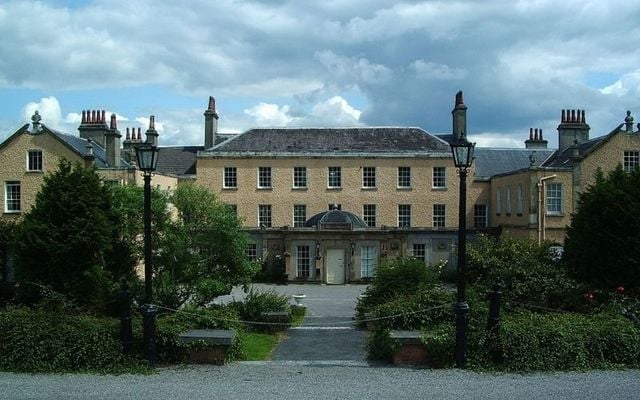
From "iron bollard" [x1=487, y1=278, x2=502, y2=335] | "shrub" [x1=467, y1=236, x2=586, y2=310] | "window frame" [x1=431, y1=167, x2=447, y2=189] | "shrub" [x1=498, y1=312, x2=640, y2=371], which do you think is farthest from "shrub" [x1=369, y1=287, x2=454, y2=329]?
"window frame" [x1=431, y1=167, x2=447, y2=189]

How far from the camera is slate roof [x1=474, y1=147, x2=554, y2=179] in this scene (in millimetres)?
43062

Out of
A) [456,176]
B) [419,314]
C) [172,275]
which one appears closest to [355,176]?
[456,176]

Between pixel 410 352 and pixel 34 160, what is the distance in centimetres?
2873

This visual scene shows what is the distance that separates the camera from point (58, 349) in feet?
35.3

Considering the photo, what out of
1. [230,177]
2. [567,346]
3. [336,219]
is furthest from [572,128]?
[567,346]

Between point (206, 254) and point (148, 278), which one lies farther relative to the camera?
point (206, 254)

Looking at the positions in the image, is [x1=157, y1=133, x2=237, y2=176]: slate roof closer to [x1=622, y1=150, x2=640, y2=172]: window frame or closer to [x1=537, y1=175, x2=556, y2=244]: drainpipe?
[x1=537, y1=175, x2=556, y2=244]: drainpipe

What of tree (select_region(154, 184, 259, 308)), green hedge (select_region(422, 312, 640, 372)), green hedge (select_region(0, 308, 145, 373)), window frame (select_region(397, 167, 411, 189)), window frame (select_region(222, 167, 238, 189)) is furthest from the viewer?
window frame (select_region(397, 167, 411, 189))

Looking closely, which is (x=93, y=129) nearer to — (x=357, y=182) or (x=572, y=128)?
(x=357, y=182)

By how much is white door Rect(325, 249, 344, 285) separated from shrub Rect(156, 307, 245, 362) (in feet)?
77.5

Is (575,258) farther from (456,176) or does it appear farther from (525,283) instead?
(456,176)

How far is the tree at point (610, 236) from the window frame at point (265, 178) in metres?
24.9

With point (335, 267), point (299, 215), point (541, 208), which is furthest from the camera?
point (299, 215)

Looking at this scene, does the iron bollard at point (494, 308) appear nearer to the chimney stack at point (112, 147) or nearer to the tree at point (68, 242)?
the tree at point (68, 242)
